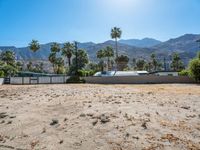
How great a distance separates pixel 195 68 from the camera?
45562mm

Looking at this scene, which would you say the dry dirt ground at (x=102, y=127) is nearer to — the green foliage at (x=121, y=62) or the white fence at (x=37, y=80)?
the white fence at (x=37, y=80)

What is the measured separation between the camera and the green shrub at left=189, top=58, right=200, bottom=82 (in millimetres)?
45097

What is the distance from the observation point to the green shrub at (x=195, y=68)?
4510 centimetres

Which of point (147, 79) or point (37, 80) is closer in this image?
point (147, 79)

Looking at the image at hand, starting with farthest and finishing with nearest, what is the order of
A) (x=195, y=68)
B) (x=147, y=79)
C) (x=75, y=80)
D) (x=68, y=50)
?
(x=68, y=50) → (x=75, y=80) → (x=147, y=79) → (x=195, y=68)

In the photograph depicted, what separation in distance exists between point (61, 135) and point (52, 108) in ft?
15.0

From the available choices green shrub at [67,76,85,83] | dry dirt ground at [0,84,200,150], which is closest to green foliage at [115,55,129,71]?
green shrub at [67,76,85,83]

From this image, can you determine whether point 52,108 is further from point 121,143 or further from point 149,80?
point 149,80

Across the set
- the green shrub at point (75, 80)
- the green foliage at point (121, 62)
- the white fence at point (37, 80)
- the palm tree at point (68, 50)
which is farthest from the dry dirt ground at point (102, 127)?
the green foliage at point (121, 62)

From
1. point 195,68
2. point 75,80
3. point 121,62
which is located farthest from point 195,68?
point 121,62

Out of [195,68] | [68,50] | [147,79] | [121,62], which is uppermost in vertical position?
[68,50]

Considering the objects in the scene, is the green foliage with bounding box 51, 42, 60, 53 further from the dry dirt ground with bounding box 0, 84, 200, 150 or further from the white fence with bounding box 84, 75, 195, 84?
the dry dirt ground with bounding box 0, 84, 200, 150

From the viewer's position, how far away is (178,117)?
38.0 ft

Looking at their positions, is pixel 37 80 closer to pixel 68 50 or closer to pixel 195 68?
pixel 195 68
